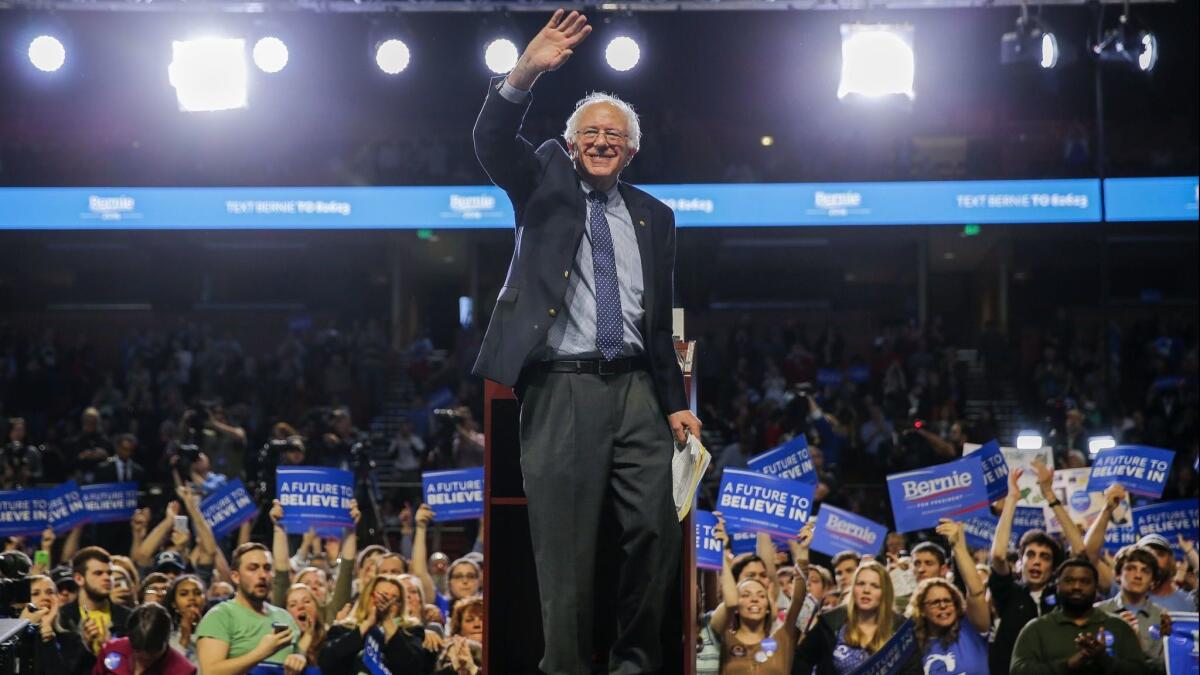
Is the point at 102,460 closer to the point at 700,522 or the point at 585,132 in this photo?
the point at 700,522

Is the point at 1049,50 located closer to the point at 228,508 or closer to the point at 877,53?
the point at 877,53

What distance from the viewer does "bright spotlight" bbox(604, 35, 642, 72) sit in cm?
944

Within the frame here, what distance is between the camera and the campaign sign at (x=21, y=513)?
747cm

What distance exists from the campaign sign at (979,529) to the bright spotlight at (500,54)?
4.40 meters

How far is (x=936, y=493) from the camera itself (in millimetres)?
6957

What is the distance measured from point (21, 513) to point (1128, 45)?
7.23m

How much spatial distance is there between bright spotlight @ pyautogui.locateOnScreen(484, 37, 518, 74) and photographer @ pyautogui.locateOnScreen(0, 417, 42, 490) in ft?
14.9

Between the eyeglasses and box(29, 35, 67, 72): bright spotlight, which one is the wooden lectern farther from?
box(29, 35, 67, 72): bright spotlight

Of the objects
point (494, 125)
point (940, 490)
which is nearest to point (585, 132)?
point (494, 125)

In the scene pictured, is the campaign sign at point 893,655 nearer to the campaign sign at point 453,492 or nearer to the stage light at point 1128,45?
the campaign sign at point 453,492

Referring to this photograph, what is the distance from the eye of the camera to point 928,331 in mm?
A: 15367

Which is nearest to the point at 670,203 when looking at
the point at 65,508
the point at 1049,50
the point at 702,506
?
the point at 702,506

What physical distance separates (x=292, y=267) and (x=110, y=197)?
17.1ft

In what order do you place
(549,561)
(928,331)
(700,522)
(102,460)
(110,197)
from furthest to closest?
(928,331), (110,197), (102,460), (700,522), (549,561)
